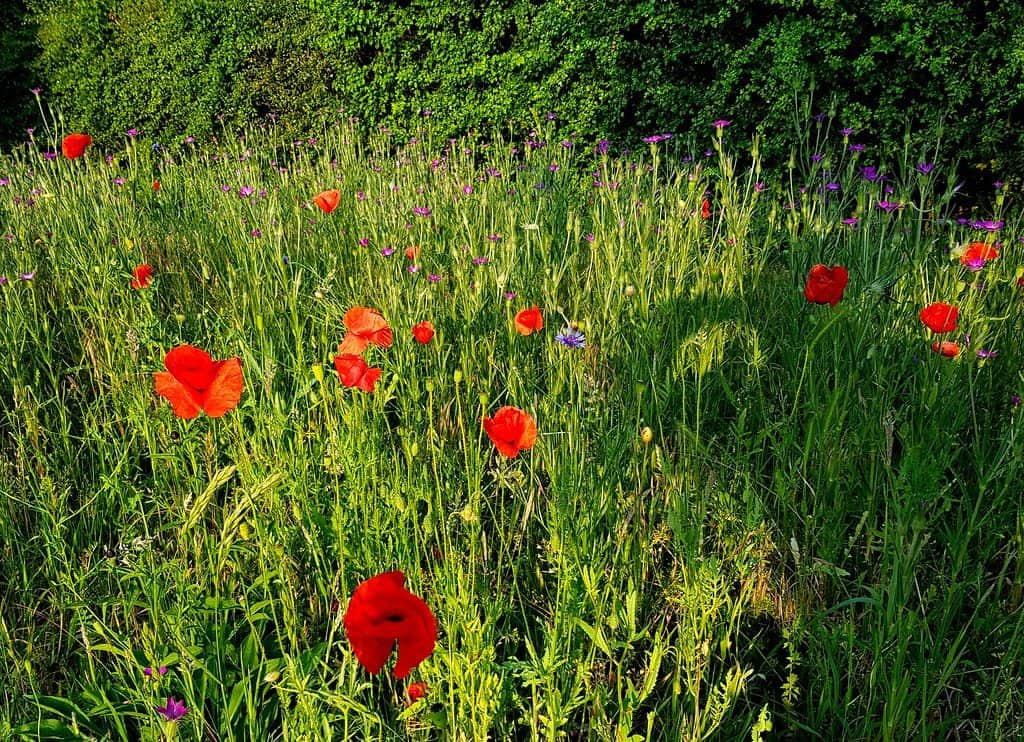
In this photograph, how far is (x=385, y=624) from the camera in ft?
2.86

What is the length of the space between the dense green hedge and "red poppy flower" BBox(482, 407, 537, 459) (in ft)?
7.07

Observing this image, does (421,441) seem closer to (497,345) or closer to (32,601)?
(497,345)

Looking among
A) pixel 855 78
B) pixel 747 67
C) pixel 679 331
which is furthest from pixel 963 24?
pixel 679 331

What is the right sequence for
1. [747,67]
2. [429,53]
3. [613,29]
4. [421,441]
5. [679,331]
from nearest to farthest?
[421,441] → [679,331] → [747,67] → [613,29] → [429,53]

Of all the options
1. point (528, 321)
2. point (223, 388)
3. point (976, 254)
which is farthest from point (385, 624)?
point (976, 254)

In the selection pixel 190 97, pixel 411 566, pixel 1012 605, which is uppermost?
pixel 190 97

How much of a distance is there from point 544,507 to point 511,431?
1.93ft

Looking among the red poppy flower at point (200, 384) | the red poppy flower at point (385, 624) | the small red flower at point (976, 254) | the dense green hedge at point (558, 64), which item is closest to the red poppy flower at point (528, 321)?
the red poppy flower at point (200, 384)

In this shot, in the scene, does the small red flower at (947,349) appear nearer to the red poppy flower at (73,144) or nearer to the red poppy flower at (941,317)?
the red poppy flower at (941,317)

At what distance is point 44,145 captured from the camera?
8.98 meters

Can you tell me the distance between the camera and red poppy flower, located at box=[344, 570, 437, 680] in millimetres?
870

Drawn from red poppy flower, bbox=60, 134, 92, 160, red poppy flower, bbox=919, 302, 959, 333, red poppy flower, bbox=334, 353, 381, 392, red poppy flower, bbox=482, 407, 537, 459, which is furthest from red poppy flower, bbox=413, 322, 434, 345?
red poppy flower, bbox=60, 134, 92, 160

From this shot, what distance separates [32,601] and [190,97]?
6960 millimetres

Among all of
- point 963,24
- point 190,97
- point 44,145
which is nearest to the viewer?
point 963,24
